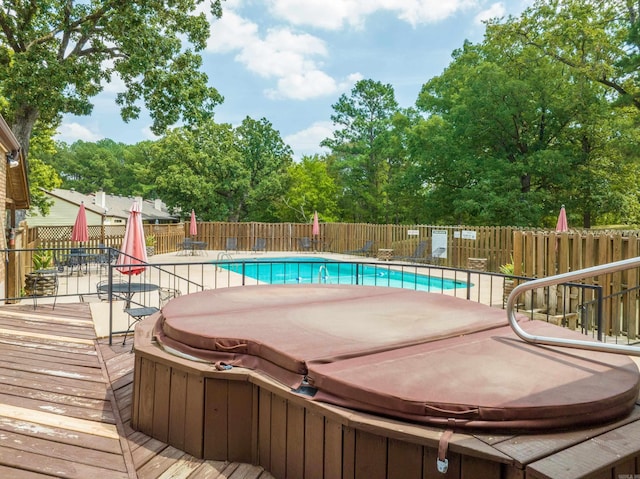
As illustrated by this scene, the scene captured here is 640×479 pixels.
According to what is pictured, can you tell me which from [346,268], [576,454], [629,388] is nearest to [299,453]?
[576,454]

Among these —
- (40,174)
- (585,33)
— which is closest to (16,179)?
(40,174)

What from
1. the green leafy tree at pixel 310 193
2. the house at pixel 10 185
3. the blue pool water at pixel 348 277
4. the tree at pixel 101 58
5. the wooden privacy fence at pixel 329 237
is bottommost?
the blue pool water at pixel 348 277

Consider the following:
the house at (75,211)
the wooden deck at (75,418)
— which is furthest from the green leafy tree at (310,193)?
the wooden deck at (75,418)

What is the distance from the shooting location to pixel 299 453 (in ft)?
7.50

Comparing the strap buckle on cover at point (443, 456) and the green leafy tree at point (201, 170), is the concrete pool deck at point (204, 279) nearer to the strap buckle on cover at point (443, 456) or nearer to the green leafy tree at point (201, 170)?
the strap buckle on cover at point (443, 456)

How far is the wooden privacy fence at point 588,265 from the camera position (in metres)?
6.11

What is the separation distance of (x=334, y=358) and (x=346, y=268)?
569 inches

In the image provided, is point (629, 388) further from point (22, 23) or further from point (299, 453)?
point (22, 23)

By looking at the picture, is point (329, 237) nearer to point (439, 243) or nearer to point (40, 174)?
point (439, 243)

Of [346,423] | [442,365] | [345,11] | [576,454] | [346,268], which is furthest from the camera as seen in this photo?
[345,11]

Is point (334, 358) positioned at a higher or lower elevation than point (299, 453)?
higher

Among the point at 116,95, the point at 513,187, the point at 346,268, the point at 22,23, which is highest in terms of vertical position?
the point at 22,23

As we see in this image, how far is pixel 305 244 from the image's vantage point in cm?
2189

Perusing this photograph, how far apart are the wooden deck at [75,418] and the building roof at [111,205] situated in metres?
23.0
